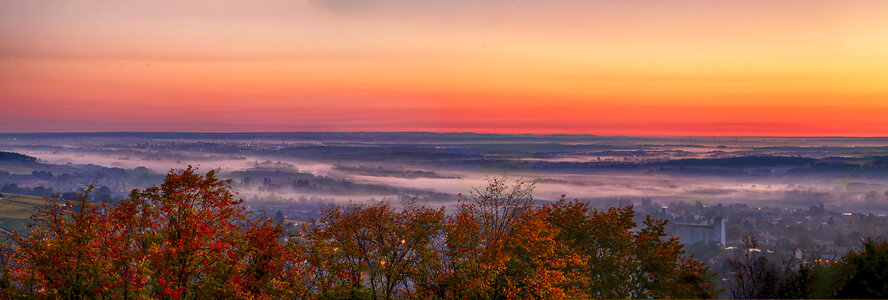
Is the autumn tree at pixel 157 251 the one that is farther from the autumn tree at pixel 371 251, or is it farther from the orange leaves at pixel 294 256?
the autumn tree at pixel 371 251

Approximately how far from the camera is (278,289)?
38656 millimetres

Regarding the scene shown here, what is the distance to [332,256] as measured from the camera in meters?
42.0

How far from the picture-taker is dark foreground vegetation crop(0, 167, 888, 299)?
33.7 m

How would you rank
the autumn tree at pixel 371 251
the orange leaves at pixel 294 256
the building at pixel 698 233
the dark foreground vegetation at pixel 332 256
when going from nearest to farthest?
the orange leaves at pixel 294 256, the dark foreground vegetation at pixel 332 256, the autumn tree at pixel 371 251, the building at pixel 698 233

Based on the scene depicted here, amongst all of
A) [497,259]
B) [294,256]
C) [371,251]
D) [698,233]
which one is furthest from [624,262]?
[698,233]

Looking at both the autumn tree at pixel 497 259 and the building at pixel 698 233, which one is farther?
the building at pixel 698 233

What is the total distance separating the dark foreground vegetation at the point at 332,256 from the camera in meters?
33.7

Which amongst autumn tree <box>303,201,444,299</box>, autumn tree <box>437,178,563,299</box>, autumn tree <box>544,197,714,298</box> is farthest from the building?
autumn tree <box>303,201,444,299</box>

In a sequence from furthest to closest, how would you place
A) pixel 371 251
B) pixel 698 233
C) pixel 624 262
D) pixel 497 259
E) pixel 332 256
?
pixel 698 233
pixel 624 262
pixel 371 251
pixel 332 256
pixel 497 259

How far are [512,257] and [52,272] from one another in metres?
26.6

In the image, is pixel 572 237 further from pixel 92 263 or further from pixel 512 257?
pixel 92 263

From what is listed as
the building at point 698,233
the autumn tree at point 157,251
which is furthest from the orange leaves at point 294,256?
the building at point 698,233

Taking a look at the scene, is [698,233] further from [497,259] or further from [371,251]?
[371,251]

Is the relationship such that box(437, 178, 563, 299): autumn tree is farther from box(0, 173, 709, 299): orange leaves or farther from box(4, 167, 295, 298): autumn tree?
box(4, 167, 295, 298): autumn tree
